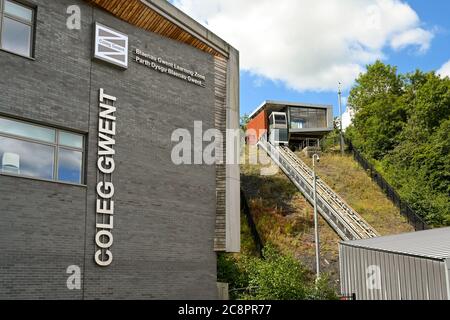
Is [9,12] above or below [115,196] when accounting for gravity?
above

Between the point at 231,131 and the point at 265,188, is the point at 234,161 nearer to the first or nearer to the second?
the point at 231,131

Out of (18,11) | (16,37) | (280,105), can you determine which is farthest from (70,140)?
(280,105)

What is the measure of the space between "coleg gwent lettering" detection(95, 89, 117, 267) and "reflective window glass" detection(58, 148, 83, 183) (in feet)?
1.90

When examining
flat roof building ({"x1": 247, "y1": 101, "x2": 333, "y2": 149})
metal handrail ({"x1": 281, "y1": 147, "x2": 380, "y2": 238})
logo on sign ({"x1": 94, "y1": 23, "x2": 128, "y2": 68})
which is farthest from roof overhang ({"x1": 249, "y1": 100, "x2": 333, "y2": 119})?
logo on sign ({"x1": 94, "y1": 23, "x2": 128, "y2": 68})

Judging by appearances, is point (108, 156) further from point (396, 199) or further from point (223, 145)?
point (396, 199)

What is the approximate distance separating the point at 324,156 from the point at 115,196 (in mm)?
35394

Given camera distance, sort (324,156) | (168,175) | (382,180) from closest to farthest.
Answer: (168,175)
(382,180)
(324,156)

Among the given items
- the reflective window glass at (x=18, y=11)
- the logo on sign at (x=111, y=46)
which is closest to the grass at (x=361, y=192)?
the logo on sign at (x=111, y=46)

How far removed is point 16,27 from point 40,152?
3471mm

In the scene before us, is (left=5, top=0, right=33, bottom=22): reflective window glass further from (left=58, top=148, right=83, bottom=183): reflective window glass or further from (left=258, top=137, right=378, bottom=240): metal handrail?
(left=258, top=137, right=378, bottom=240): metal handrail

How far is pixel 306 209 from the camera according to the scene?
3469cm

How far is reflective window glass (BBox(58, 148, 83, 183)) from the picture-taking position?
1455 cm
